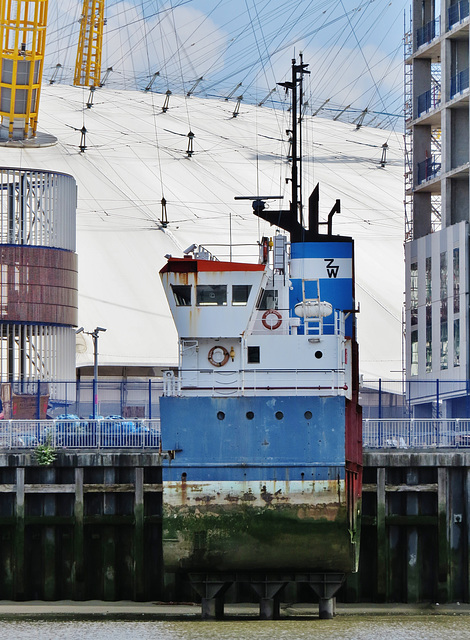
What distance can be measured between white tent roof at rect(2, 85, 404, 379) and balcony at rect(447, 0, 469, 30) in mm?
15163

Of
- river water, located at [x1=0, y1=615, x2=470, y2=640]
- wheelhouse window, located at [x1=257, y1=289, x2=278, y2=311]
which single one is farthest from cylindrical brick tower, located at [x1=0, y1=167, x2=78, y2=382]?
river water, located at [x1=0, y1=615, x2=470, y2=640]

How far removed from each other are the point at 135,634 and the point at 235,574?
158 inches

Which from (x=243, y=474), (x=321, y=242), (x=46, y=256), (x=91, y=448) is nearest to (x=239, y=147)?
(x=46, y=256)

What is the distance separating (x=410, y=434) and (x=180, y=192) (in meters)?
65.8

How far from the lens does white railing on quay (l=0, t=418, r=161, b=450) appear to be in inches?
2228

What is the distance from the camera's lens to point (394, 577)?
176ft

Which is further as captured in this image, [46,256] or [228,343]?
[46,256]

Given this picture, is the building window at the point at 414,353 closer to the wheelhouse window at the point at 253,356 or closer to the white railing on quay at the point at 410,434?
the white railing on quay at the point at 410,434

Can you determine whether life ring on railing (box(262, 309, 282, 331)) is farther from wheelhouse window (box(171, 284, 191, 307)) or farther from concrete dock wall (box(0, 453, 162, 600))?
concrete dock wall (box(0, 453, 162, 600))

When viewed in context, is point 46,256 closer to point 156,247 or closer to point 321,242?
point 321,242

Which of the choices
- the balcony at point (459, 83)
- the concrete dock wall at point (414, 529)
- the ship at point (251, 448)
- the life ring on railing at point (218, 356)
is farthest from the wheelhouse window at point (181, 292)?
the balcony at point (459, 83)

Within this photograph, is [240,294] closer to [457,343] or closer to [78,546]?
[78,546]

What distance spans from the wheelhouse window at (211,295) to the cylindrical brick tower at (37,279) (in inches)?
1160

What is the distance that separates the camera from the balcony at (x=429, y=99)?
268ft
